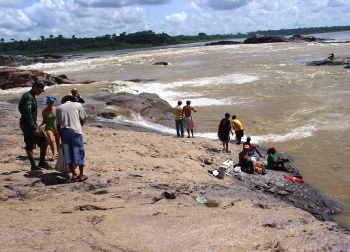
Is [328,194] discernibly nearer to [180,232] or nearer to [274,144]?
[274,144]

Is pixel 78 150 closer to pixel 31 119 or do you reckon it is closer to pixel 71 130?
pixel 71 130

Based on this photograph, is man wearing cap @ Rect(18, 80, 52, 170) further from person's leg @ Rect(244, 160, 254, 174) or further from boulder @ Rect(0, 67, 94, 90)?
boulder @ Rect(0, 67, 94, 90)

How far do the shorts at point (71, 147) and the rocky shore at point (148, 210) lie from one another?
16.7 inches

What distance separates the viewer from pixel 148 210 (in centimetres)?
538

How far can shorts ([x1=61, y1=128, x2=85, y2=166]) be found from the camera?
5691 mm

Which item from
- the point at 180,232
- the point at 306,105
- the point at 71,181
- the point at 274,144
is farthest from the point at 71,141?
the point at 306,105

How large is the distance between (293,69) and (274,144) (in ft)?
76.0

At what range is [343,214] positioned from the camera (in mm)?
7555

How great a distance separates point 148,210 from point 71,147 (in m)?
1.54

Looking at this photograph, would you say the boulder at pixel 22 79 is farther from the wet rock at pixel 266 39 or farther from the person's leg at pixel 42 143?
the wet rock at pixel 266 39

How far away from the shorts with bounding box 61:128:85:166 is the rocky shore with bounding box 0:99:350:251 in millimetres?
425

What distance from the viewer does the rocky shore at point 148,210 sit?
441 centimetres

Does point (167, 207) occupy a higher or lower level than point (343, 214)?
higher

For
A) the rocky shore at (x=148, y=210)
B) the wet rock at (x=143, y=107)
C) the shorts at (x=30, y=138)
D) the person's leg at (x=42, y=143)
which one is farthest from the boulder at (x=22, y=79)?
the shorts at (x=30, y=138)
